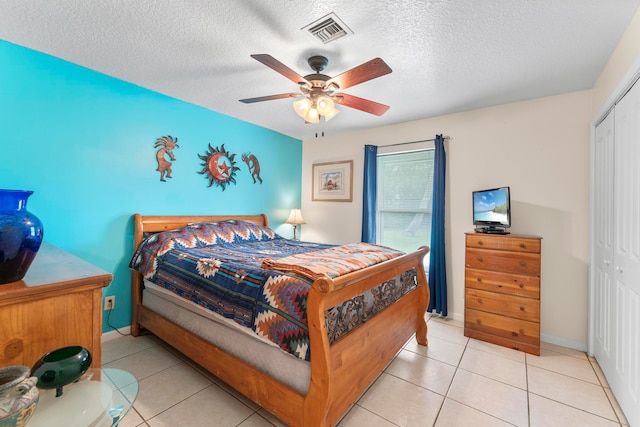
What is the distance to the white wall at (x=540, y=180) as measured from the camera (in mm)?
2602

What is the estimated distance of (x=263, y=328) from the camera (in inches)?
61.4

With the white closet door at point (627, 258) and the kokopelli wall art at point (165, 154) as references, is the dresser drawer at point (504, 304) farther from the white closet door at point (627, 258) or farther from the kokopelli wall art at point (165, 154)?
the kokopelli wall art at point (165, 154)

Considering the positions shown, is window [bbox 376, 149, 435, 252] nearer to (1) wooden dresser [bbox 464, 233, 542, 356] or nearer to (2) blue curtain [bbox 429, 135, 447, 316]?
(2) blue curtain [bbox 429, 135, 447, 316]

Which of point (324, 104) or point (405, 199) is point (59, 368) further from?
point (405, 199)

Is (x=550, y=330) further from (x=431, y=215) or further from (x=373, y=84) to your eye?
(x=373, y=84)

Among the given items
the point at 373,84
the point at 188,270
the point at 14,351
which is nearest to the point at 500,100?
the point at 373,84

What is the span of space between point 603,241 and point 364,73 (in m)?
2.32

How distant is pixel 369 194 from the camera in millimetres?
3852

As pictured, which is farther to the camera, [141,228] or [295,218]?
[295,218]

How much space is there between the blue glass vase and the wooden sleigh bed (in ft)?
3.62

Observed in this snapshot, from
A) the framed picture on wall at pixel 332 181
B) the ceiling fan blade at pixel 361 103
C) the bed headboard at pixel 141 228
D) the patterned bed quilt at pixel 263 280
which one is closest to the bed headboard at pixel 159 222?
the bed headboard at pixel 141 228

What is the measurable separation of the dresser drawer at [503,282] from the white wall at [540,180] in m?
0.41

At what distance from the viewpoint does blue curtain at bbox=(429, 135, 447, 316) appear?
3.22 metres

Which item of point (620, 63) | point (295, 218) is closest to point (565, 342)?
point (620, 63)
